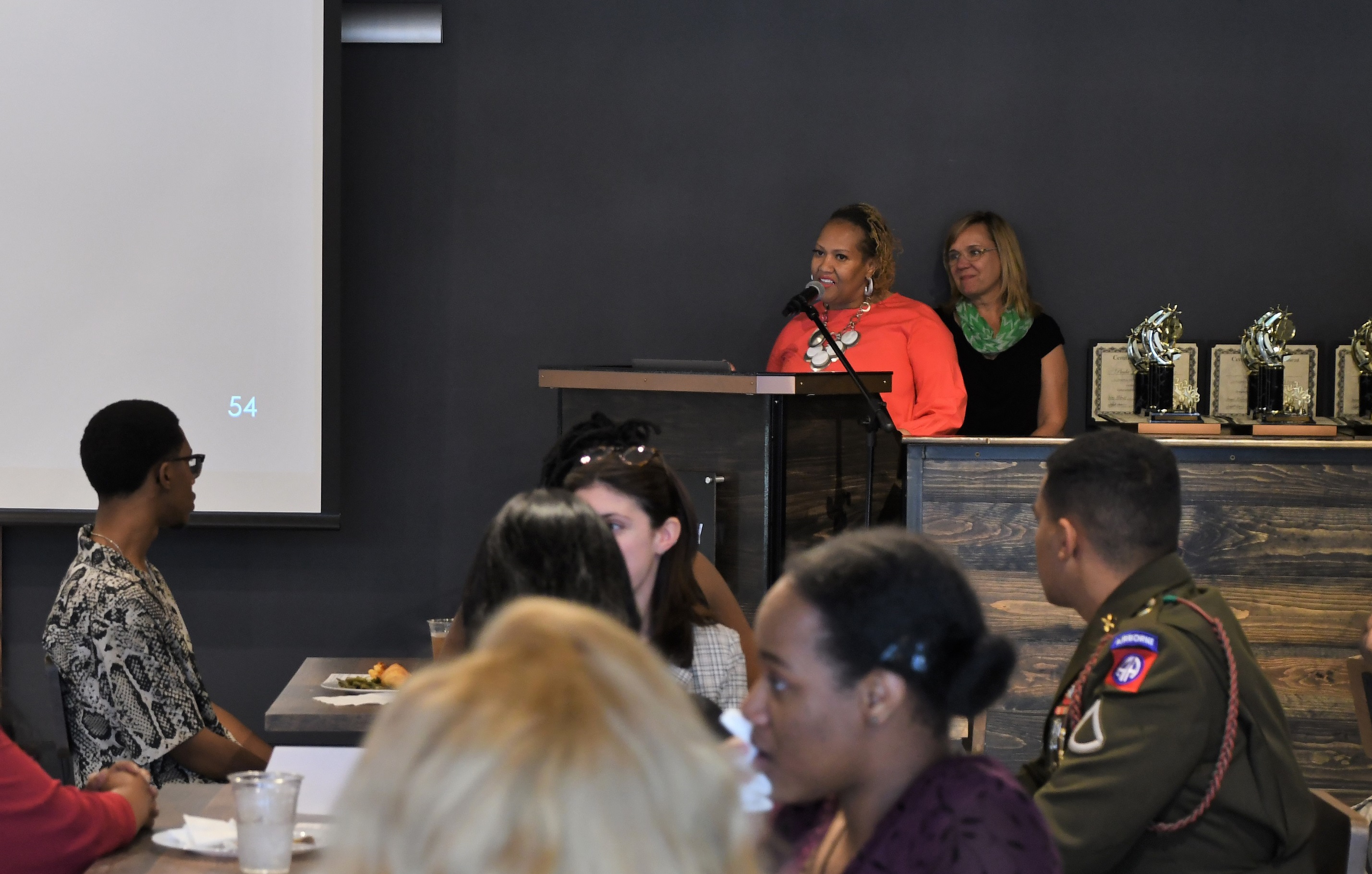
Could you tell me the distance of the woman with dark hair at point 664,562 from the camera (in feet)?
7.34

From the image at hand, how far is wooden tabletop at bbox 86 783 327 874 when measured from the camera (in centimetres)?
165

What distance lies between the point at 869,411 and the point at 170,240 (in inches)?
98.0

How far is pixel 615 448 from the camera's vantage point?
2.41 m

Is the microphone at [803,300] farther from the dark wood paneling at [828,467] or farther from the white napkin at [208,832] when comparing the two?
the white napkin at [208,832]

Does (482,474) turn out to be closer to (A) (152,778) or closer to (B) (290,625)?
(B) (290,625)

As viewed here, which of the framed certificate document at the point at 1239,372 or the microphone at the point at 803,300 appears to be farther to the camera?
the framed certificate document at the point at 1239,372

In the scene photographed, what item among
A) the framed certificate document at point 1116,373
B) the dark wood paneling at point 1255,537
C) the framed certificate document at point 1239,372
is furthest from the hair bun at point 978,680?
the framed certificate document at point 1239,372

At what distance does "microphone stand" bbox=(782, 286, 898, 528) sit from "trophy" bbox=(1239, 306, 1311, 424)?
46.6 inches

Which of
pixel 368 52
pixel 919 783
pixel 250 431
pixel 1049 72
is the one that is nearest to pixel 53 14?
pixel 368 52

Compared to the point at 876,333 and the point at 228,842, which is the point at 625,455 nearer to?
the point at 228,842

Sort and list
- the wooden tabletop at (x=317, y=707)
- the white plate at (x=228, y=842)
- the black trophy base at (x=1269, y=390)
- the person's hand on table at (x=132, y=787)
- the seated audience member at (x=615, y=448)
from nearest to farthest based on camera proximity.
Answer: the white plate at (x=228, y=842) < the person's hand on table at (x=132, y=787) < the seated audience member at (x=615, y=448) < the wooden tabletop at (x=317, y=707) < the black trophy base at (x=1269, y=390)

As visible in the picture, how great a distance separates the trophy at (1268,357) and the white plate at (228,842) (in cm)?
307

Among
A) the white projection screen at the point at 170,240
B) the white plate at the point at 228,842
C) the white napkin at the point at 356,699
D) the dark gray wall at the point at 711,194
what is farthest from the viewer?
the dark gray wall at the point at 711,194

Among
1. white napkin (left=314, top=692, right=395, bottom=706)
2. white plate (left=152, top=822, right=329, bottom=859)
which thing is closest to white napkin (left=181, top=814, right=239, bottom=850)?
white plate (left=152, top=822, right=329, bottom=859)
